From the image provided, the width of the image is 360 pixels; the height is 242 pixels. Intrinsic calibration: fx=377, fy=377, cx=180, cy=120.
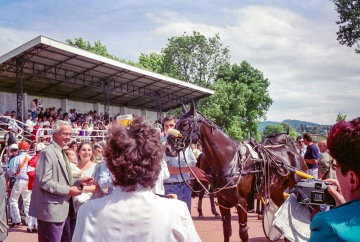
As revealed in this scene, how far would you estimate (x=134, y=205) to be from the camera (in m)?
1.99

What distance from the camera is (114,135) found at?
2.10 m

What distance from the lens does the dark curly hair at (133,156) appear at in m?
2.03

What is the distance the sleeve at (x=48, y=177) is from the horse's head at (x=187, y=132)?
73.0 inches

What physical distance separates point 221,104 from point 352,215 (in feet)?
133

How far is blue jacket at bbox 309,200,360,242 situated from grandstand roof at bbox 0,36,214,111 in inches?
627

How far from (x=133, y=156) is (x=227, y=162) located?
403cm

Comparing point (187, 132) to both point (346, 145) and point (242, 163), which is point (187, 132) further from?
point (346, 145)

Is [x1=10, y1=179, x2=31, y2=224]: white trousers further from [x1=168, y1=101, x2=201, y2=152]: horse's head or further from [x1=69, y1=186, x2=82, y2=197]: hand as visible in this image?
[x1=69, y1=186, x2=82, y2=197]: hand

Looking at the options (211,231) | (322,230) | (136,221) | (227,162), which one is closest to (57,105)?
(211,231)

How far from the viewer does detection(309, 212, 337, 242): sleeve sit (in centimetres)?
143

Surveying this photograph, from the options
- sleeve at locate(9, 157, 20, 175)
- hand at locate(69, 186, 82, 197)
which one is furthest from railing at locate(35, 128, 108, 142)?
hand at locate(69, 186, 82, 197)

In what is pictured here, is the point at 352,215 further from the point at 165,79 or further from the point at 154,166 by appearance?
the point at 165,79

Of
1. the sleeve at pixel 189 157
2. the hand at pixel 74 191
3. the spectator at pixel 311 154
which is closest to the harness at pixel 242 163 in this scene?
the sleeve at pixel 189 157

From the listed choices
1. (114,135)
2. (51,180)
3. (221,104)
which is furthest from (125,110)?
(114,135)
